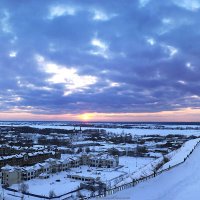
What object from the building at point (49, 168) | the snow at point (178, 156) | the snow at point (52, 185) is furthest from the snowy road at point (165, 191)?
the building at point (49, 168)

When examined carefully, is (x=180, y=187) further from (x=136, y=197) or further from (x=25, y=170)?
(x=25, y=170)

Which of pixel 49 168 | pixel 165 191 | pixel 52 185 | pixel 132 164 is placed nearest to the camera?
pixel 165 191

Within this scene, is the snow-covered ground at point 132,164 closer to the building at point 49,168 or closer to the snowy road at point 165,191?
the building at point 49,168

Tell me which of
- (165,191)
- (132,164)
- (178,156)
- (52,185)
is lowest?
(52,185)

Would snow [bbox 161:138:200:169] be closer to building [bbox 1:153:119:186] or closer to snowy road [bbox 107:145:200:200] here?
building [bbox 1:153:119:186]

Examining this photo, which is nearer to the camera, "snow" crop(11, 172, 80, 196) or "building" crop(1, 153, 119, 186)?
"snow" crop(11, 172, 80, 196)

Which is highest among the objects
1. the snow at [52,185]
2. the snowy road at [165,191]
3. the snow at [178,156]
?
the snowy road at [165,191]

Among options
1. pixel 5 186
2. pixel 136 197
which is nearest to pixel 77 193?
pixel 5 186

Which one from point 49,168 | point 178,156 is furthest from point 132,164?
point 49,168

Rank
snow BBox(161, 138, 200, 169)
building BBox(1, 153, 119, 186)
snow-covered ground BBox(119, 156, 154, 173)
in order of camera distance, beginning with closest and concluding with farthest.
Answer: snow BBox(161, 138, 200, 169)
building BBox(1, 153, 119, 186)
snow-covered ground BBox(119, 156, 154, 173)

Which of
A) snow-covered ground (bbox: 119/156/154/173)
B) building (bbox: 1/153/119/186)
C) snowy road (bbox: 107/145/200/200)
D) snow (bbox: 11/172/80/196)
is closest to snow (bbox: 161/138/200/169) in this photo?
snow-covered ground (bbox: 119/156/154/173)

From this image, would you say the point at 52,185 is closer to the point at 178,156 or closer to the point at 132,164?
the point at 178,156
